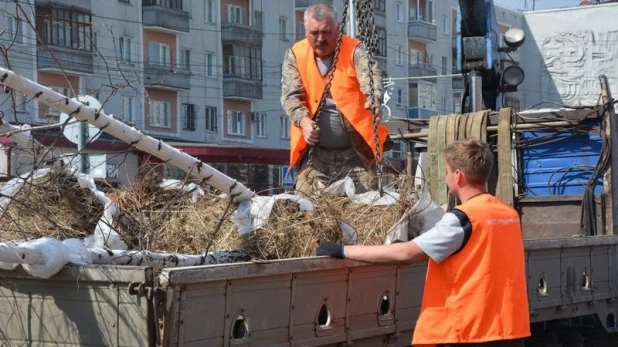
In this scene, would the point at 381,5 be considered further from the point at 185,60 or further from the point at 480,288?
the point at 480,288

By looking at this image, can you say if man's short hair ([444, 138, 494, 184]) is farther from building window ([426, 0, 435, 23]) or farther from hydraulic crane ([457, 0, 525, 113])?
building window ([426, 0, 435, 23])

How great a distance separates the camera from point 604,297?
337 inches

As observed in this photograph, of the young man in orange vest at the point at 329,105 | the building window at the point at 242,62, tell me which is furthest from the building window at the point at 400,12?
the young man in orange vest at the point at 329,105

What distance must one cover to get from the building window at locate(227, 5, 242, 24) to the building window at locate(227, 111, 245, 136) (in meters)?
3.82

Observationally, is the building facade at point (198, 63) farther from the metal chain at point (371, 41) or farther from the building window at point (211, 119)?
the metal chain at point (371, 41)

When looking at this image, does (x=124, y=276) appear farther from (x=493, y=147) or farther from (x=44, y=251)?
(x=493, y=147)

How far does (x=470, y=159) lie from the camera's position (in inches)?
210

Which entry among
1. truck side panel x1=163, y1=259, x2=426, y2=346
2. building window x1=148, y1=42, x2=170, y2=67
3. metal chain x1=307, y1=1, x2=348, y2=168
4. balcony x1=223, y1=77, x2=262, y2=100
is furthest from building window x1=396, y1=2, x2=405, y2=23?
truck side panel x1=163, y1=259, x2=426, y2=346

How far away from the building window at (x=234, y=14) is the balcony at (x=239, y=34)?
1.72 ft

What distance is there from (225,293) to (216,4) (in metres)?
42.9

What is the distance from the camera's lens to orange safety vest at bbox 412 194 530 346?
524 cm

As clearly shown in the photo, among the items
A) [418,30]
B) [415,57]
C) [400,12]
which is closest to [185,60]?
[400,12]

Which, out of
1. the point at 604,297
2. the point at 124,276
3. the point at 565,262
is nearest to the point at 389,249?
the point at 124,276

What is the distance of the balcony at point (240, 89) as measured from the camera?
47406 mm
